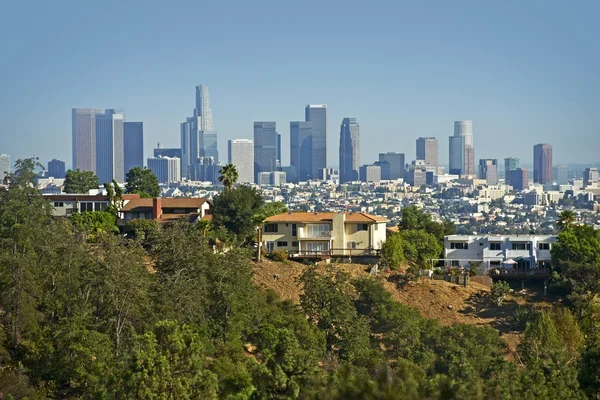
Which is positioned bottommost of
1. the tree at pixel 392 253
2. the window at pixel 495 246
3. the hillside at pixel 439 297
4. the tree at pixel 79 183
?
the hillside at pixel 439 297

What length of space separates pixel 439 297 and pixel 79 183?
31900mm

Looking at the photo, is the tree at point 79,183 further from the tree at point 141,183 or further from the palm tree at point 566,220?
the palm tree at point 566,220

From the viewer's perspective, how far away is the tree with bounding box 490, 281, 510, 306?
141ft

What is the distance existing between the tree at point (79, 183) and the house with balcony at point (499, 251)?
24.1 m

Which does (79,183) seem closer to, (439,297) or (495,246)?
(495,246)

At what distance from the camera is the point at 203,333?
3195 centimetres

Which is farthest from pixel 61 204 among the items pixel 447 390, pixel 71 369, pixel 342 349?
pixel 447 390

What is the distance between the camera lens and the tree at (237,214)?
160 feet

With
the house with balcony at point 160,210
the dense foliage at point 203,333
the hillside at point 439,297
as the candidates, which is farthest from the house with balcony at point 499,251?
the dense foliage at point 203,333

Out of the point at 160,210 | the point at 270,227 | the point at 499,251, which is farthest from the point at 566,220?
the point at 160,210

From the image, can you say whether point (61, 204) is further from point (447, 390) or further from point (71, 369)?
point (447, 390)

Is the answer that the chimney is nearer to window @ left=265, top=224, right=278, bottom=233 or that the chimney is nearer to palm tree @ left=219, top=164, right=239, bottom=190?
palm tree @ left=219, top=164, right=239, bottom=190

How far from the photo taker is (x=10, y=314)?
30484 millimetres

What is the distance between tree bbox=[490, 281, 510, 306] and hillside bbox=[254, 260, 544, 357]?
209mm
